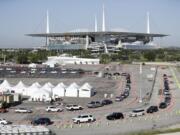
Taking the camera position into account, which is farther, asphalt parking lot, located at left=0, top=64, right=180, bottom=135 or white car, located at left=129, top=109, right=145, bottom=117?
white car, located at left=129, top=109, right=145, bottom=117

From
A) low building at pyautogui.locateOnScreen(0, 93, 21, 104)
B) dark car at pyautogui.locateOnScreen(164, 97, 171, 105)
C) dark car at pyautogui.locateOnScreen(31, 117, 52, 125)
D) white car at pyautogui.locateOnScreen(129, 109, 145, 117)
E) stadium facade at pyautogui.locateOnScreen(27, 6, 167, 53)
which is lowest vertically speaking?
dark car at pyautogui.locateOnScreen(31, 117, 52, 125)

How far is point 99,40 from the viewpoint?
148 m

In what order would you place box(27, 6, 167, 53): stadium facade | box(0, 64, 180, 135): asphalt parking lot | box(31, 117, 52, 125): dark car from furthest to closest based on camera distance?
box(27, 6, 167, 53): stadium facade → box(31, 117, 52, 125): dark car → box(0, 64, 180, 135): asphalt parking lot

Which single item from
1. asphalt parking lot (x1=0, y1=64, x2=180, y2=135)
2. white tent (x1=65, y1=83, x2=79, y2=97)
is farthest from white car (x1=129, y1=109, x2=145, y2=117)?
white tent (x1=65, y1=83, x2=79, y2=97)

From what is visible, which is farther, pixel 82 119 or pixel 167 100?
pixel 167 100

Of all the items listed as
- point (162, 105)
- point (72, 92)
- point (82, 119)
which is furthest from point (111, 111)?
point (72, 92)

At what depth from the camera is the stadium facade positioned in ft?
469

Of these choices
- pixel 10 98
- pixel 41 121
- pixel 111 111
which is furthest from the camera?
pixel 10 98

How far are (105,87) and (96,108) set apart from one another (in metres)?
13.7

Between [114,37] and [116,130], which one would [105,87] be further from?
[114,37]

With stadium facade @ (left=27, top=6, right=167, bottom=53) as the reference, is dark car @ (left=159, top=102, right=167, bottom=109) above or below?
below

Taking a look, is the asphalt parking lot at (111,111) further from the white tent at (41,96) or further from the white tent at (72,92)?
the white tent at (72,92)

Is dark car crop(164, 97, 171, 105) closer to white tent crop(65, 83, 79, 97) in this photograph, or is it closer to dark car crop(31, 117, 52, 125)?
white tent crop(65, 83, 79, 97)

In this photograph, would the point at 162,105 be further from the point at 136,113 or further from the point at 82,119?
the point at 82,119
